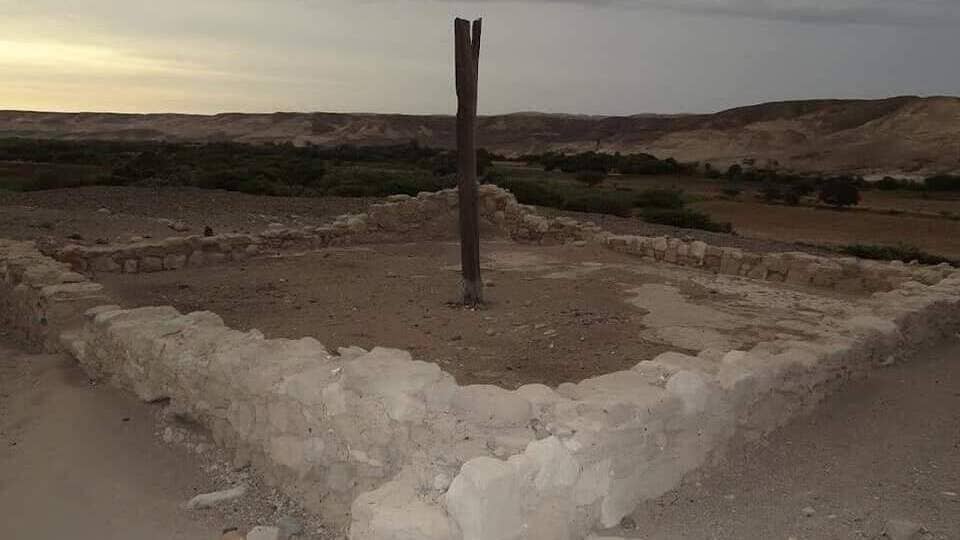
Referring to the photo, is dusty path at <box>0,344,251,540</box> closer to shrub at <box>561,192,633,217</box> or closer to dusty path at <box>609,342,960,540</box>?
dusty path at <box>609,342,960,540</box>

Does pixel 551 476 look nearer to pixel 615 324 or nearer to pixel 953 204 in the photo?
pixel 615 324

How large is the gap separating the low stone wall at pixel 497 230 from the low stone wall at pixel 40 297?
2.50ft

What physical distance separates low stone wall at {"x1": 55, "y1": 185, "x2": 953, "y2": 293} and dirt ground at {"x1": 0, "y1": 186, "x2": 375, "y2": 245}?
5.00 ft

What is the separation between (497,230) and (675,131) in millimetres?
51636

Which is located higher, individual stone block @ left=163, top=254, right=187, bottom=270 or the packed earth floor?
individual stone block @ left=163, top=254, right=187, bottom=270

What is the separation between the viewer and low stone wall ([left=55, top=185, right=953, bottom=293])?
9023 mm

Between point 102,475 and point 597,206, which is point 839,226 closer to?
point 597,206

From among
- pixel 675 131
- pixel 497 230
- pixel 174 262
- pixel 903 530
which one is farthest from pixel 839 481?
pixel 675 131

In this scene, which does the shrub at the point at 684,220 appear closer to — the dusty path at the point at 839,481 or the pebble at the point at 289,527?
the dusty path at the point at 839,481

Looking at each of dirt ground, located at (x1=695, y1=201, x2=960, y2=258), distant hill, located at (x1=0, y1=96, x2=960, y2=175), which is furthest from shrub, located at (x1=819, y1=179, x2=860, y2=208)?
distant hill, located at (x1=0, y1=96, x2=960, y2=175)

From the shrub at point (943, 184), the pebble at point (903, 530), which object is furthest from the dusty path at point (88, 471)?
the shrub at point (943, 184)

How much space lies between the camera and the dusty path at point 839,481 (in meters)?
3.54

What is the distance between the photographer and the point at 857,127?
160 ft

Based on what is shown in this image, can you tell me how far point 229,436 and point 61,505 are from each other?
2.82ft
